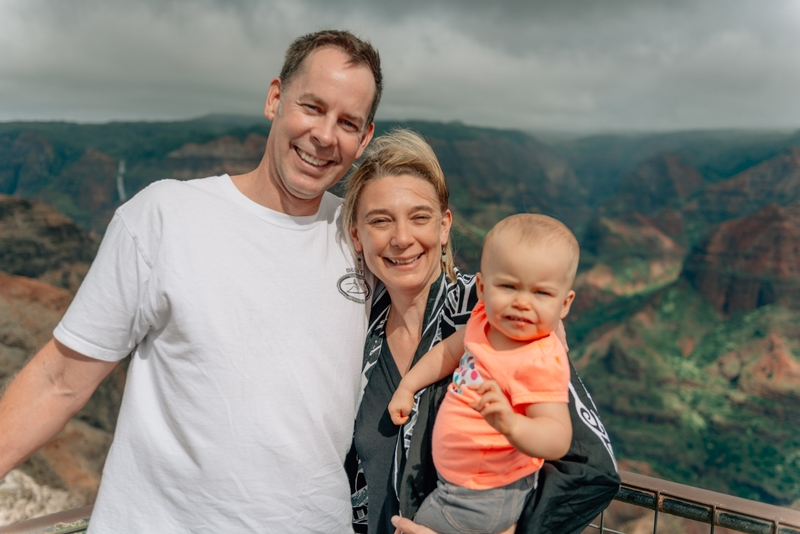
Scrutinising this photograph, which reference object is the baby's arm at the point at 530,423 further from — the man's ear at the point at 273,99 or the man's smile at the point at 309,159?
the man's ear at the point at 273,99

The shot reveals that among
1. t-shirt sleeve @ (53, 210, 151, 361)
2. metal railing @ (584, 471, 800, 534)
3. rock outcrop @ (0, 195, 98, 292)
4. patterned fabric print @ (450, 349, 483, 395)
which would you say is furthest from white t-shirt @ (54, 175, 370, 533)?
rock outcrop @ (0, 195, 98, 292)

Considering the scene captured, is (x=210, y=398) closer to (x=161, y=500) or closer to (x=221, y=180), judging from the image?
(x=161, y=500)

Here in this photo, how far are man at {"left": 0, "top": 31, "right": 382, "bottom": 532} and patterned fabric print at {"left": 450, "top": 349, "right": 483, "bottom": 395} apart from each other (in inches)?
16.6

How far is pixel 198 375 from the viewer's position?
1.67m

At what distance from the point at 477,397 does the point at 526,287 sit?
1.15 ft

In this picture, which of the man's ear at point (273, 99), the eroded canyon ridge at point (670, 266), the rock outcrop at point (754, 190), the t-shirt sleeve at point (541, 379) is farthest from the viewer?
the rock outcrop at point (754, 190)

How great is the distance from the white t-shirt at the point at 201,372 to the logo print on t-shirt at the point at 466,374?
1.45ft

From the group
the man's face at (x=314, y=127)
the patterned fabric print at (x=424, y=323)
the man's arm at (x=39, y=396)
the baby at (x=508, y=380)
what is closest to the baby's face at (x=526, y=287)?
the baby at (x=508, y=380)

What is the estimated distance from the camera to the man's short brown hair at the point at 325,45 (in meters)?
1.98

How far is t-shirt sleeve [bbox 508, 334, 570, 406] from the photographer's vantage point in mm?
1457

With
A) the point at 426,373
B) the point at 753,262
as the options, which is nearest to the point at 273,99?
the point at 426,373

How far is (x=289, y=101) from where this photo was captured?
1.99m

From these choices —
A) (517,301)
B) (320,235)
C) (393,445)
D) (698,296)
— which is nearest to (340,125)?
(320,235)

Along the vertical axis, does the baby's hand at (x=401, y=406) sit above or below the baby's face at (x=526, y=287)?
below
